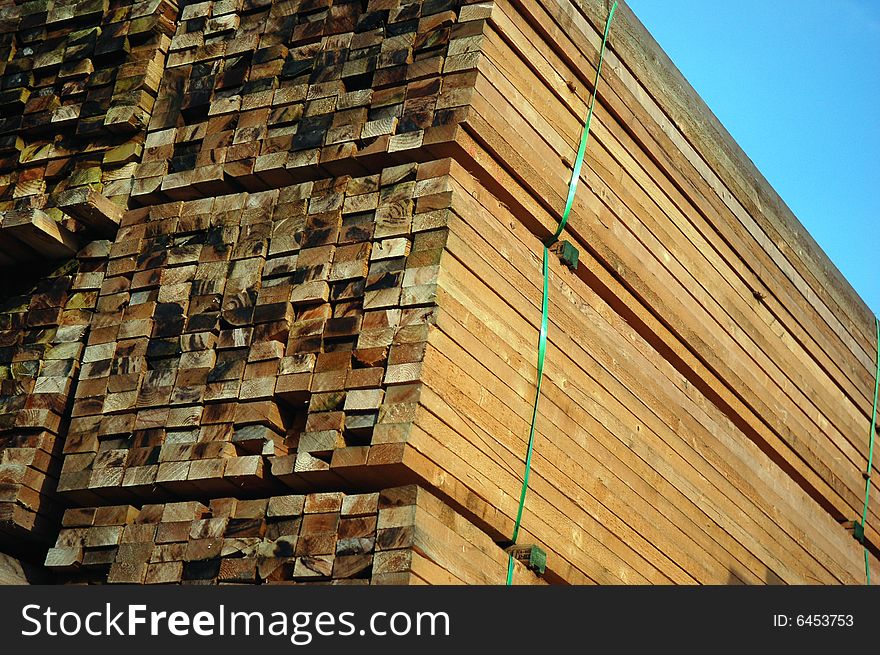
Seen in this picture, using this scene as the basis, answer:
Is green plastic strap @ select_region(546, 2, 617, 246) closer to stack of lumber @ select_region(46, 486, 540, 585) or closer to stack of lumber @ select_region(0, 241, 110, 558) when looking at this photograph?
stack of lumber @ select_region(46, 486, 540, 585)

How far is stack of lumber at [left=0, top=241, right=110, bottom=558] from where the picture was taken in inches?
208

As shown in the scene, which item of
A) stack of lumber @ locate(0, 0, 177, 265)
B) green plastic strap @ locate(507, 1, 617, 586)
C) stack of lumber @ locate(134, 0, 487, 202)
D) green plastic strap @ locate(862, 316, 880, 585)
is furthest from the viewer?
green plastic strap @ locate(862, 316, 880, 585)

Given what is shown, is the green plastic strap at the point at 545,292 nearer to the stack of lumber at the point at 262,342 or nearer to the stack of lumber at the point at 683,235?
the stack of lumber at the point at 683,235

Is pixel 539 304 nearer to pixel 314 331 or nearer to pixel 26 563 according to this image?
pixel 314 331

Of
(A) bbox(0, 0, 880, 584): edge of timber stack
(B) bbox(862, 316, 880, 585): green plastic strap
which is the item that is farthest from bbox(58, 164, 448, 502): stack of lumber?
(B) bbox(862, 316, 880, 585): green plastic strap

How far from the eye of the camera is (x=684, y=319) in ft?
20.3

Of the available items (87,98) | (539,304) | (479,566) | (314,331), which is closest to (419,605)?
(479,566)

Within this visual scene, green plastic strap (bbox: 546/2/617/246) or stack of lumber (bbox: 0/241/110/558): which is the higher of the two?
green plastic strap (bbox: 546/2/617/246)

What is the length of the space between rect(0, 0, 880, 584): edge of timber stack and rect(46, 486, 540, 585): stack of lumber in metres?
0.01

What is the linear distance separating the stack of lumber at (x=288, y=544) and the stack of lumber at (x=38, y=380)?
34cm

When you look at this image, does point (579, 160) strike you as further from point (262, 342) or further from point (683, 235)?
point (262, 342)

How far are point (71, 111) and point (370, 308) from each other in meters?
2.29

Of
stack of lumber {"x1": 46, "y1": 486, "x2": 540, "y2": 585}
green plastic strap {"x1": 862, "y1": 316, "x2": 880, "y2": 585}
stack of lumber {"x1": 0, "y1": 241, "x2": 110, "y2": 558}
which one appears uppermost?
green plastic strap {"x1": 862, "y1": 316, "x2": 880, "y2": 585}

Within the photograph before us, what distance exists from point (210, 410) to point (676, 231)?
261 cm
